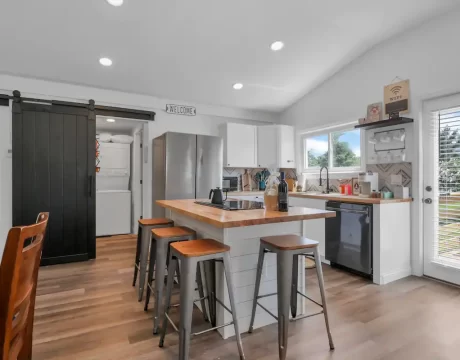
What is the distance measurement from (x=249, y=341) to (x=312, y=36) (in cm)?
329

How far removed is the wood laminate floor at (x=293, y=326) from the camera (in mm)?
1812

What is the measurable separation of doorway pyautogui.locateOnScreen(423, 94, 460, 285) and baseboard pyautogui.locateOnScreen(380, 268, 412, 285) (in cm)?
19

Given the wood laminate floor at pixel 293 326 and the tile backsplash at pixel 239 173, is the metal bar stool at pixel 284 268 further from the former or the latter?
the tile backsplash at pixel 239 173

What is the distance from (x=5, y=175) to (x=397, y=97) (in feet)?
16.9

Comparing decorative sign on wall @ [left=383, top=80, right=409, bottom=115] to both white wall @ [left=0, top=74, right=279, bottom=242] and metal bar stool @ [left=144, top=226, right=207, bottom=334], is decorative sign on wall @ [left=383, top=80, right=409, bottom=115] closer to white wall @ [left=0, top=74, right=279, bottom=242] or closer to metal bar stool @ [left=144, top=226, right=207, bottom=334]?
white wall @ [left=0, top=74, right=279, bottom=242]

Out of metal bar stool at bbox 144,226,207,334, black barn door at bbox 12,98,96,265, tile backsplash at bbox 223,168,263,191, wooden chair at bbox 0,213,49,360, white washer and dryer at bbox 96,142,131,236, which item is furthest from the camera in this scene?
white washer and dryer at bbox 96,142,131,236

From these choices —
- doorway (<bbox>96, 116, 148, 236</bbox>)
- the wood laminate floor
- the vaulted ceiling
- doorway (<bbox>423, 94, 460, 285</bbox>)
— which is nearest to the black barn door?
the vaulted ceiling

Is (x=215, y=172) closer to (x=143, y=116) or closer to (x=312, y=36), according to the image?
(x=143, y=116)

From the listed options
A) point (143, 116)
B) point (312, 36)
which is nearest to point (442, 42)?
point (312, 36)

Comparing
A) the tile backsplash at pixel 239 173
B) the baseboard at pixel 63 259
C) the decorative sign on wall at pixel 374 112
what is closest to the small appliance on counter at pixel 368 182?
the decorative sign on wall at pixel 374 112

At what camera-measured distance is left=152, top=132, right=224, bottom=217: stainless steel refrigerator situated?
12.9 feet

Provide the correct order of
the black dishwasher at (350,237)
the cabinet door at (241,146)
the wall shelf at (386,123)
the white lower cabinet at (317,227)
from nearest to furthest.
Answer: the black dishwasher at (350,237) → the wall shelf at (386,123) → the white lower cabinet at (317,227) → the cabinet door at (241,146)

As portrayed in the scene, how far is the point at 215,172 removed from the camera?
169 inches

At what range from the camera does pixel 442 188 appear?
306 cm
